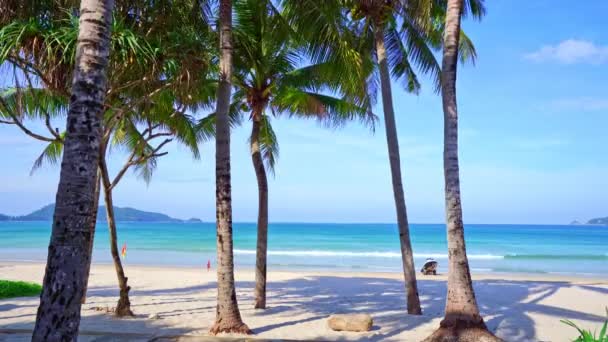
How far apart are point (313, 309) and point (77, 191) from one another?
7.83 metres

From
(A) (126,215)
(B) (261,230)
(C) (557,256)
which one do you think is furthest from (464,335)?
(A) (126,215)

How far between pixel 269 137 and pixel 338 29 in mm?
5314

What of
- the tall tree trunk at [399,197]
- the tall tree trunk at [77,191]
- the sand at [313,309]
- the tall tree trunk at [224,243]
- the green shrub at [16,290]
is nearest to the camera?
the tall tree trunk at [77,191]

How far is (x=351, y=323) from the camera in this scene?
807 centimetres

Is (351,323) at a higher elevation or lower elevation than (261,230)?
lower

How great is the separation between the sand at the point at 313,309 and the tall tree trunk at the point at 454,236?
3.06 feet

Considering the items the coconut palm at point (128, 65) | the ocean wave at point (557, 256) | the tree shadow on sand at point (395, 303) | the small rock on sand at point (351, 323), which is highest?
the coconut palm at point (128, 65)

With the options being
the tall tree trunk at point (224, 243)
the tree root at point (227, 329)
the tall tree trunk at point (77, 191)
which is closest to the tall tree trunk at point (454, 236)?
the tree root at point (227, 329)

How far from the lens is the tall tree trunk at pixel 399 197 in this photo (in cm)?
985

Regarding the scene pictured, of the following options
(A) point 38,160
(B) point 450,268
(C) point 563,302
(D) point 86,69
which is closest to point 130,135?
(A) point 38,160

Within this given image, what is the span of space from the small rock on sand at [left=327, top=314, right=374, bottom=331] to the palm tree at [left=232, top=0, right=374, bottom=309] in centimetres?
258

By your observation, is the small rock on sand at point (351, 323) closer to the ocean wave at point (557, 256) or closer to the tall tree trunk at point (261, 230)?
the tall tree trunk at point (261, 230)

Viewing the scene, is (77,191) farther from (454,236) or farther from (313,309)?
(313,309)

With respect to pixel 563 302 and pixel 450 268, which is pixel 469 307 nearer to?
pixel 450 268
